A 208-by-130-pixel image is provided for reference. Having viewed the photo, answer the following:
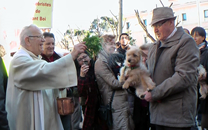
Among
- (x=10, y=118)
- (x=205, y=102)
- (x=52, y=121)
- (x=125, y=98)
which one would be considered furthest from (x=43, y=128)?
(x=205, y=102)

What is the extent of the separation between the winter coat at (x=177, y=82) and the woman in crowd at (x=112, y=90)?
52.7 inches

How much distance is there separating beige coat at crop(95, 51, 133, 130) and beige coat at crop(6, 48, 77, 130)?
1464 millimetres

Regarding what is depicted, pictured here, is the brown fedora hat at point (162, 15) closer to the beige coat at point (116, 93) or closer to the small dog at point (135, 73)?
the small dog at point (135, 73)

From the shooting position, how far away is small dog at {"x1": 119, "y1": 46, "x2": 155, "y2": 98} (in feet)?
12.9

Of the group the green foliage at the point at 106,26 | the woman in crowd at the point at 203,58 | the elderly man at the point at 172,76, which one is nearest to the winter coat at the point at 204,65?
the woman in crowd at the point at 203,58

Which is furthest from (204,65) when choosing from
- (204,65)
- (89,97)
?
(89,97)

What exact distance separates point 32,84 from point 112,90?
1849mm

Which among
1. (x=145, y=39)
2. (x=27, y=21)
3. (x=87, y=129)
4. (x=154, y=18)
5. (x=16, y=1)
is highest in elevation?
(x=145, y=39)

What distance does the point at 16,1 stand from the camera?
610cm

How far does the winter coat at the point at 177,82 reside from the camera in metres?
3.21

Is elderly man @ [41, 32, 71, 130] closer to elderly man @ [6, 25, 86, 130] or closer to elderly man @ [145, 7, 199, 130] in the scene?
elderly man @ [6, 25, 86, 130]

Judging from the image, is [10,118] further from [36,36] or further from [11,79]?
[36,36]

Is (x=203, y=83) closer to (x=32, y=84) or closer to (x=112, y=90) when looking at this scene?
(x=112, y=90)

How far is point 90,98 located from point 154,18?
6.84 feet
